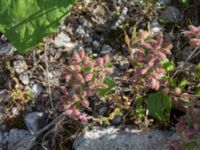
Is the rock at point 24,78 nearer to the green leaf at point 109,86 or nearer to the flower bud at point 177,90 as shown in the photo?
the green leaf at point 109,86

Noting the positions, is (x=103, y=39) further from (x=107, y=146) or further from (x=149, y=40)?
(x=107, y=146)

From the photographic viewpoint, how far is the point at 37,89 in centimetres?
272

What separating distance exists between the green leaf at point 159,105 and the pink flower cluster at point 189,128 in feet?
0.68

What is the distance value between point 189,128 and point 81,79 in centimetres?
57

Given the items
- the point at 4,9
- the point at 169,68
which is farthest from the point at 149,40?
the point at 4,9

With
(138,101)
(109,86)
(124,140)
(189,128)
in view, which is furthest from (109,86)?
(189,128)

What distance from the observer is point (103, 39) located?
2.85 metres

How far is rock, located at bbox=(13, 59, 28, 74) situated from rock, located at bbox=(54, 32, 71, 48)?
0.73ft

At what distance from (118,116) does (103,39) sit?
1.70ft

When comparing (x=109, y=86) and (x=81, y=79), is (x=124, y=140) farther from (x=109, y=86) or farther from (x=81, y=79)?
(x=81, y=79)

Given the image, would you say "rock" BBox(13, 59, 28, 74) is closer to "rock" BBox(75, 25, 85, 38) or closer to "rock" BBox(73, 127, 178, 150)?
"rock" BBox(75, 25, 85, 38)

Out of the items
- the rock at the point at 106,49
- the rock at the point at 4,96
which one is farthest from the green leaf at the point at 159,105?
the rock at the point at 4,96

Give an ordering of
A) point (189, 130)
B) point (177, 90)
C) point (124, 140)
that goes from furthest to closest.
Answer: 1. point (124, 140)
2. point (177, 90)
3. point (189, 130)

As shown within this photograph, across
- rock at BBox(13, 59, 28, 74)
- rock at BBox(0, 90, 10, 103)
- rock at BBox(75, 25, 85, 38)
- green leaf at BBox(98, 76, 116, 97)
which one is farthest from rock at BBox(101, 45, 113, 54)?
rock at BBox(0, 90, 10, 103)
